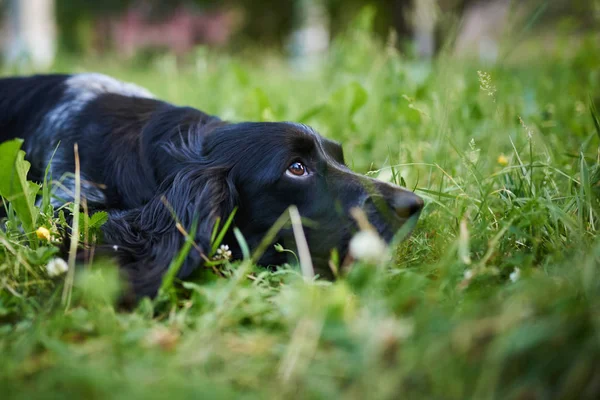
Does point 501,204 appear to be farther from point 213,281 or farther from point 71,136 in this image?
point 71,136

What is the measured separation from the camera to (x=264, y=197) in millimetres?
2316

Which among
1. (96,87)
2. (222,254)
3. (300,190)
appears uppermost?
(96,87)

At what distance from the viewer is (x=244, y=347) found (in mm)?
1349

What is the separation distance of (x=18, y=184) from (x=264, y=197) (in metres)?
0.94

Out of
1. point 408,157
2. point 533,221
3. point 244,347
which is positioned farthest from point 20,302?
point 408,157

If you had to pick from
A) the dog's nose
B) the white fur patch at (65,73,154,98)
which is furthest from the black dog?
the white fur patch at (65,73,154,98)

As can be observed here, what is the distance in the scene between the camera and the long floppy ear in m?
1.87

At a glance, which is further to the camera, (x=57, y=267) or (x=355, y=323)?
(x=57, y=267)

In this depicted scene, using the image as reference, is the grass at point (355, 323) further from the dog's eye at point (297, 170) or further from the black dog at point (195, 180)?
the dog's eye at point (297, 170)

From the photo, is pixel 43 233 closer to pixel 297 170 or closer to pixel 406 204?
pixel 297 170

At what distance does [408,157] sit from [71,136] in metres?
1.89

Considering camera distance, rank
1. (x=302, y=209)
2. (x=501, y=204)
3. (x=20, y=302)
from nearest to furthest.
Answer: (x=20, y=302) < (x=302, y=209) < (x=501, y=204)

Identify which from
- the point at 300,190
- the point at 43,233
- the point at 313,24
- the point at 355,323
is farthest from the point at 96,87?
the point at 313,24

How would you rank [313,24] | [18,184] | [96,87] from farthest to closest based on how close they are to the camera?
[313,24] < [96,87] < [18,184]
